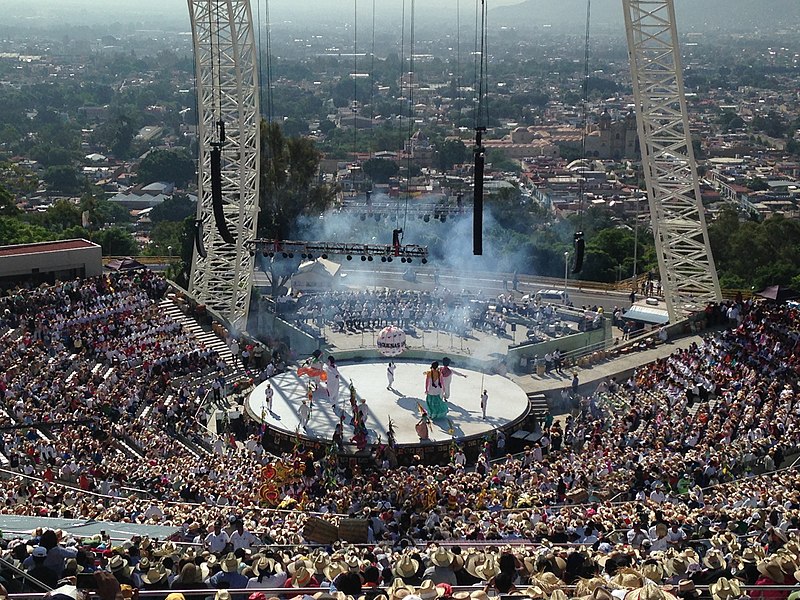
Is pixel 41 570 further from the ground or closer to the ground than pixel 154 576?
further from the ground

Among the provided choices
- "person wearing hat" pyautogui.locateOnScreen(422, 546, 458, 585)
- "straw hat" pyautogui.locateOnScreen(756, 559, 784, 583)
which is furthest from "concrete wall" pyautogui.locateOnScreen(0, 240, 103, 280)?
"straw hat" pyautogui.locateOnScreen(756, 559, 784, 583)

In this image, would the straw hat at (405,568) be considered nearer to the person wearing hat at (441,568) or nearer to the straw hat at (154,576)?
the person wearing hat at (441,568)

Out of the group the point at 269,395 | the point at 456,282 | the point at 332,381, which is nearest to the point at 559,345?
the point at 332,381

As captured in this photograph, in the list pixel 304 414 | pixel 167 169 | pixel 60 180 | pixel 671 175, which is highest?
pixel 671 175

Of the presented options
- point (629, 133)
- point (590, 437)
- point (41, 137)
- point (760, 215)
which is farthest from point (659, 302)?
point (41, 137)

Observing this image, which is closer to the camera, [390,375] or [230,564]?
[230,564]

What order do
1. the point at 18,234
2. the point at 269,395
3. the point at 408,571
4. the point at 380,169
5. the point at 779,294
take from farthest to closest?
the point at 380,169, the point at 18,234, the point at 779,294, the point at 269,395, the point at 408,571

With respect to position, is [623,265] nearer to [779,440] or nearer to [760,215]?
[779,440]

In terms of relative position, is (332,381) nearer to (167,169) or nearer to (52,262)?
(52,262)
